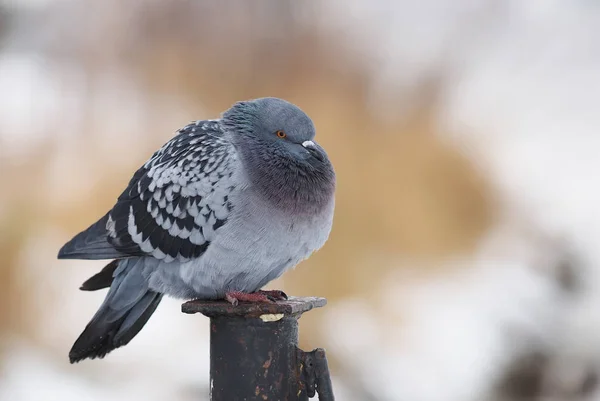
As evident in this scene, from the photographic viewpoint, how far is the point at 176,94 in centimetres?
580

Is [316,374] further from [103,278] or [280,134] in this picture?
[103,278]

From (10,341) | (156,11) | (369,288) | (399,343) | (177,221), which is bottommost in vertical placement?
(10,341)

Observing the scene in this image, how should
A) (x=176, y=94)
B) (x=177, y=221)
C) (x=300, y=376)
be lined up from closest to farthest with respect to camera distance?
(x=300, y=376)
(x=177, y=221)
(x=176, y=94)

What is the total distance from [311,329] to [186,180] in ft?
8.99

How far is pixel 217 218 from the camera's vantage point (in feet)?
9.70

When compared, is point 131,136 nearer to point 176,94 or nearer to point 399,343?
point 176,94

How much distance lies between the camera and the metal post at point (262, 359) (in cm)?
258

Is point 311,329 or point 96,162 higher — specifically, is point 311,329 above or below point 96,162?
below

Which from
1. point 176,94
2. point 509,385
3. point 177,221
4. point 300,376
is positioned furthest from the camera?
point 176,94

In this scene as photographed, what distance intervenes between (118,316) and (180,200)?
0.68 metres

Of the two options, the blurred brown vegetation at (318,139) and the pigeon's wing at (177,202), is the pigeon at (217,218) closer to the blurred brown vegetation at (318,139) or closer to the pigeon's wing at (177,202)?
the pigeon's wing at (177,202)

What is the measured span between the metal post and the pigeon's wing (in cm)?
48

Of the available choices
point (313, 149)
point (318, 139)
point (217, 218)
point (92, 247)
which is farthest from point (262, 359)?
point (318, 139)

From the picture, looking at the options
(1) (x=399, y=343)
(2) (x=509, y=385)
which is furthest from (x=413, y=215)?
(2) (x=509, y=385)
